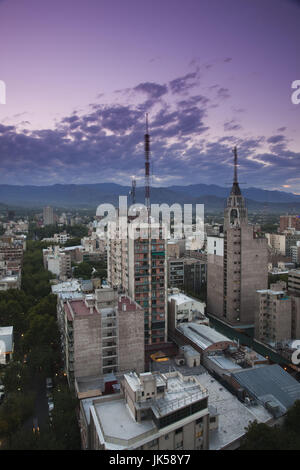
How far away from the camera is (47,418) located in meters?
10.1

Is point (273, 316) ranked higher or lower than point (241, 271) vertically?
lower

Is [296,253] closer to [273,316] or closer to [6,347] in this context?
[273,316]

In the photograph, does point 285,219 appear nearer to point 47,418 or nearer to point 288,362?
point 288,362

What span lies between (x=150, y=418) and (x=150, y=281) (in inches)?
288

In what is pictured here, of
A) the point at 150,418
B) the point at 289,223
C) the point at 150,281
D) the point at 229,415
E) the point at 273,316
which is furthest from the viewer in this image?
the point at 289,223

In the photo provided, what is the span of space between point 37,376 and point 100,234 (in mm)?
26850

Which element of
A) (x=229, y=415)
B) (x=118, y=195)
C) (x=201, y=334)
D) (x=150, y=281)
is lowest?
(x=229, y=415)

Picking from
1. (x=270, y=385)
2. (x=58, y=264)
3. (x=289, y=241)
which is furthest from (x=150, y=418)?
(x=289, y=241)

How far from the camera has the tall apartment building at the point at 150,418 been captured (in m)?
6.82

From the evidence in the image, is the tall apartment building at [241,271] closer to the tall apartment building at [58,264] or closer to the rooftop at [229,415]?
the rooftop at [229,415]

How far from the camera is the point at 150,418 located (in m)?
7.29

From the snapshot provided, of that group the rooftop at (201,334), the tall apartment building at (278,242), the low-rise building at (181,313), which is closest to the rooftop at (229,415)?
the rooftop at (201,334)

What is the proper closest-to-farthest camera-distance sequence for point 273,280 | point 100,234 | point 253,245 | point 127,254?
point 127,254 < point 253,245 < point 273,280 < point 100,234

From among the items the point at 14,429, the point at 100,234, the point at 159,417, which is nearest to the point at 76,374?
the point at 14,429
